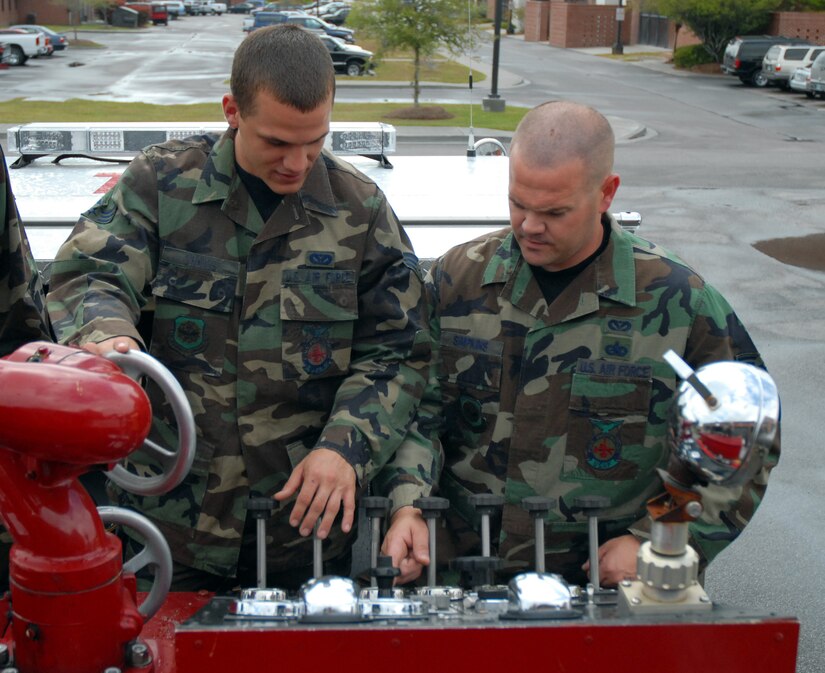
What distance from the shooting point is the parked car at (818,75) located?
27.4 m

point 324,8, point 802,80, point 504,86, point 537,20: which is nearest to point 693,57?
point 802,80

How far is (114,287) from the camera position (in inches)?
85.6

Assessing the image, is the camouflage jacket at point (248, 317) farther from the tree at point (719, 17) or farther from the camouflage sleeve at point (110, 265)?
the tree at point (719, 17)

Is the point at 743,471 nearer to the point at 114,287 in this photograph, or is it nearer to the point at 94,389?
the point at 94,389

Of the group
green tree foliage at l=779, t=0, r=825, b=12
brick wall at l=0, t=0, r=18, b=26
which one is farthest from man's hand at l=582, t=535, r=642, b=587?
brick wall at l=0, t=0, r=18, b=26

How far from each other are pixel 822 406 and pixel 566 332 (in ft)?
16.0

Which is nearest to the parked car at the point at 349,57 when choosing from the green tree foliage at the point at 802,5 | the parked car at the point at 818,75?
the parked car at the point at 818,75

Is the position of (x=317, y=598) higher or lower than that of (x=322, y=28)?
higher

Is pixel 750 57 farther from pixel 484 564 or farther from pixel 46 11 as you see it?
pixel 46 11

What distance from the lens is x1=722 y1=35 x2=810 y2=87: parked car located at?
104ft

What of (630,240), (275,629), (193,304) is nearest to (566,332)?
(630,240)

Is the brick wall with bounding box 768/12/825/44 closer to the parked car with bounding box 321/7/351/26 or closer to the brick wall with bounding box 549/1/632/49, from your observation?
the brick wall with bounding box 549/1/632/49

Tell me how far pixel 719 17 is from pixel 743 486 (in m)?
37.3

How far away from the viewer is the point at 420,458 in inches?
89.9
